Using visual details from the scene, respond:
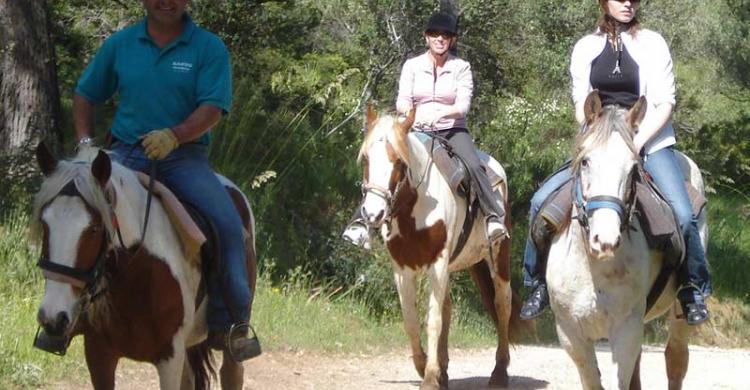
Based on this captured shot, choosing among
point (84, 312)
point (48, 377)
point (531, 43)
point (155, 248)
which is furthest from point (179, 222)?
point (531, 43)

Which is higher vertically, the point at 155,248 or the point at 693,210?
the point at 693,210

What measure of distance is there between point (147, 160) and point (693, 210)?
10.7 feet

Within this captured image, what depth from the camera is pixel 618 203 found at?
614 centimetres

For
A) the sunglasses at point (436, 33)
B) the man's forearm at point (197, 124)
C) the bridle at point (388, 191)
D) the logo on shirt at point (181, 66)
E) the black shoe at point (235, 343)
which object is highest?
the sunglasses at point (436, 33)

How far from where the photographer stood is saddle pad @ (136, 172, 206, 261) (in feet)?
19.6

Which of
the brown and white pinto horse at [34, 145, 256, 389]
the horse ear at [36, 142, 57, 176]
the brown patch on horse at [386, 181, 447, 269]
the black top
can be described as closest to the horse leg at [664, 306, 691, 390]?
the black top

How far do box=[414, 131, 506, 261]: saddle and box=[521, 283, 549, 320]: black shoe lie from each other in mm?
3072

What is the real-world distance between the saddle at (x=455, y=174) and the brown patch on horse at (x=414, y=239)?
0.37m

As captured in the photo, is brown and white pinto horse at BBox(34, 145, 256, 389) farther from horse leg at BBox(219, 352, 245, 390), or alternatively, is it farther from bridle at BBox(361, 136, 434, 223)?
bridle at BBox(361, 136, 434, 223)

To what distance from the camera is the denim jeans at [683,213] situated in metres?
7.15

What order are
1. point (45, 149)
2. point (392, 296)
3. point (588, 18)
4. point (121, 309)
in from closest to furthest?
1. point (45, 149)
2. point (121, 309)
3. point (392, 296)
4. point (588, 18)

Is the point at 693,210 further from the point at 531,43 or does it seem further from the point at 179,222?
the point at 531,43

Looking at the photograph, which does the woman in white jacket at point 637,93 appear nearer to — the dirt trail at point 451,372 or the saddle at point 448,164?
the saddle at point 448,164

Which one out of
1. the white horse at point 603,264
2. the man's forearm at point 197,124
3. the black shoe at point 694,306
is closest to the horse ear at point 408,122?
the white horse at point 603,264
